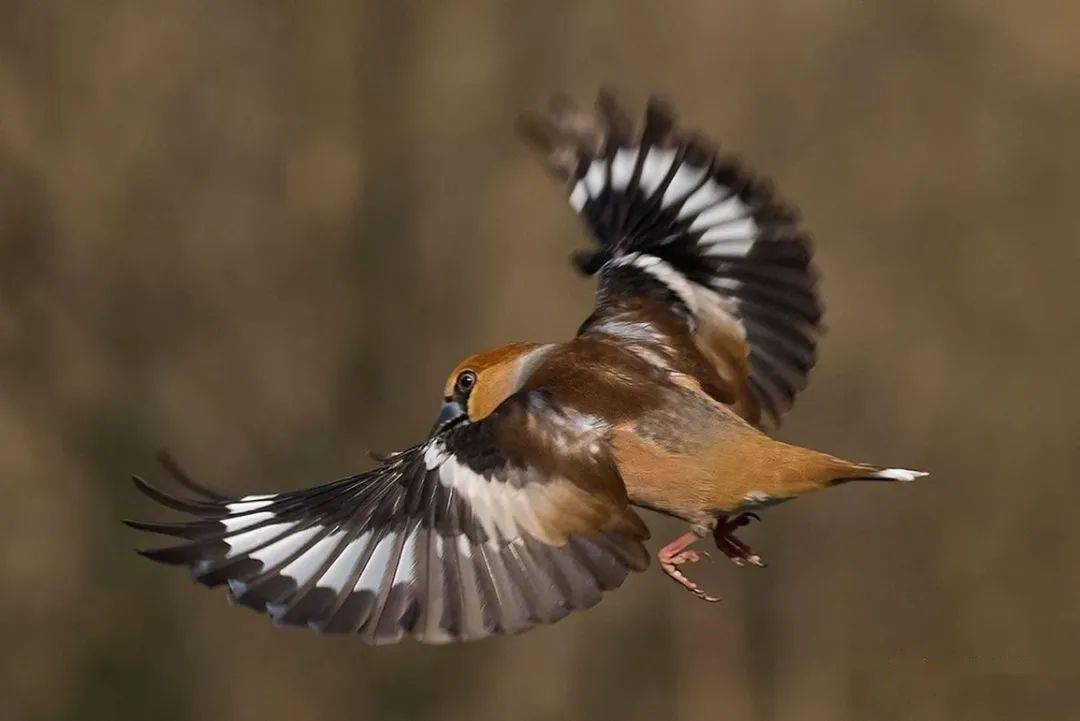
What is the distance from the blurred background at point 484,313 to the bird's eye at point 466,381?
2.52 m

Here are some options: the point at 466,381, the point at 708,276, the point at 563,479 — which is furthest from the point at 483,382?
the point at 708,276

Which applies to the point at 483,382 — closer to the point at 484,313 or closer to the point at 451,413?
the point at 451,413

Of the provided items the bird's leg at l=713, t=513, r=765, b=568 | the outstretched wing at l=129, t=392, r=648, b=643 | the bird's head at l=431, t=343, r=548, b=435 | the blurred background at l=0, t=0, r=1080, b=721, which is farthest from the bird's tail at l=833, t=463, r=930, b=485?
the blurred background at l=0, t=0, r=1080, b=721

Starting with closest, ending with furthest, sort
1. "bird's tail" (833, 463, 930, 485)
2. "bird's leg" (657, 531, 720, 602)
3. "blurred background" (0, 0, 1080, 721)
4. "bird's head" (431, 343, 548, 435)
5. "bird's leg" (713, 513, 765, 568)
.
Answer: "bird's tail" (833, 463, 930, 485), "bird's leg" (657, 531, 720, 602), "bird's leg" (713, 513, 765, 568), "bird's head" (431, 343, 548, 435), "blurred background" (0, 0, 1080, 721)

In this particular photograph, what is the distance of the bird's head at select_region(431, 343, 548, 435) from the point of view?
334 cm

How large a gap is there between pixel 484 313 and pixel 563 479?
3.24 m

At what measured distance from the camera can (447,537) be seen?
9.75ft

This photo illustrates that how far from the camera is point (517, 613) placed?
9.31 feet

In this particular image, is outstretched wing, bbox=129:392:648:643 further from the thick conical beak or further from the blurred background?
the blurred background

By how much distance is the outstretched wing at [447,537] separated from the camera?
284cm

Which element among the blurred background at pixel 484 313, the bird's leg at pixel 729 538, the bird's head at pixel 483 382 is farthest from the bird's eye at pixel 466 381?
the blurred background at pixel 484 313

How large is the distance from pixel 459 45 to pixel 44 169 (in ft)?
5.59

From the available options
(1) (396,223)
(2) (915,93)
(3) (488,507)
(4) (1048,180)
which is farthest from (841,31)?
(3) (488,507)

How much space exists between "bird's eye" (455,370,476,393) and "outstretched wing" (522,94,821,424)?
0.97ft
